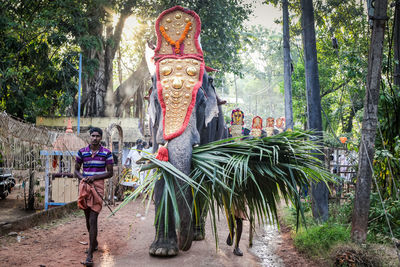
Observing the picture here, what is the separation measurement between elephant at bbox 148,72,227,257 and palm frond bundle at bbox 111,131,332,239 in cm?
14

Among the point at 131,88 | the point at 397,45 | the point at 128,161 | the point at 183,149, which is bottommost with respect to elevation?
the point at 128,161

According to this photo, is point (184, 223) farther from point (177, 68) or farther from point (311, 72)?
point (311, 72)

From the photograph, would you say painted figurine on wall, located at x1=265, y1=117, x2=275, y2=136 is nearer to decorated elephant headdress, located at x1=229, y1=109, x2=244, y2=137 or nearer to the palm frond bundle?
decorated elephant headdress, located at x1=229, y1=109, x2=244, y2=137

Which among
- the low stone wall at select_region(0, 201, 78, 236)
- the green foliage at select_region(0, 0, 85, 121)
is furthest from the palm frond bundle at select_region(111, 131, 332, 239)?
the green foliage at select_region(0, 0, 85, 121)

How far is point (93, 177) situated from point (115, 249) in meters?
1.14

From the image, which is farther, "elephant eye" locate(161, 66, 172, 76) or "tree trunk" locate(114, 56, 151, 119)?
"tree trunk" locate(114, 56, 151, 119)

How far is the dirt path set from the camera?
4551 mm

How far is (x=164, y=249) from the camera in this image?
14.6 ft

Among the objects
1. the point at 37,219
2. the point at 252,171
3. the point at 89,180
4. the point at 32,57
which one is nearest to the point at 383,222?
the point at 252,171

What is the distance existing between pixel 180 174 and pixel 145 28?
45.6 ft

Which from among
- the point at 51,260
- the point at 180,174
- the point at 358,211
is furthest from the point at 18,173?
the point at 358,211

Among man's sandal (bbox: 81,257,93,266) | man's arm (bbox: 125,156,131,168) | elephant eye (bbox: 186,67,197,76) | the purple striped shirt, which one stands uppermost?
elephant eye (bbox: 186,67,197,76)

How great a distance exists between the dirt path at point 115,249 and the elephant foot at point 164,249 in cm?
6

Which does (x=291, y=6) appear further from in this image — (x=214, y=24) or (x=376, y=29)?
(x=376, y=29)
